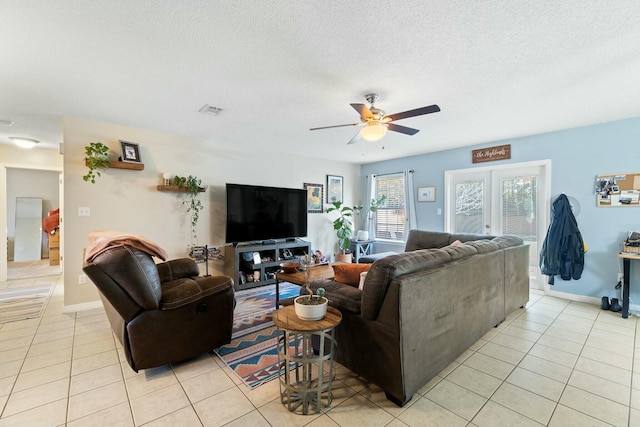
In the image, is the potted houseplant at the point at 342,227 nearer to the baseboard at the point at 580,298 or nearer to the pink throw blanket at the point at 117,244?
the baseboard at the point at 580,298

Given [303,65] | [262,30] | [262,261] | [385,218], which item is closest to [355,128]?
[303,65]

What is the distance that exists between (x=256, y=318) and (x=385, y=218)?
394 cm

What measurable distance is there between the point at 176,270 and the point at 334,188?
396 centimetres

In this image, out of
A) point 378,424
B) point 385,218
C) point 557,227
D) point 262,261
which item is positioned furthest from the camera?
point 385,218

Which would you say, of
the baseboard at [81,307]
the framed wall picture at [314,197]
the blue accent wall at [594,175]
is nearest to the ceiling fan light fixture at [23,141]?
the baseboard at [81,307]

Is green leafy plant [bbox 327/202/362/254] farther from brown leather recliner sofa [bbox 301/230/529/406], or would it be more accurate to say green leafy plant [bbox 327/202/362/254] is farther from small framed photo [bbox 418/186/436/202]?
brown leather recliner sofa [bbox 301/230/529/406]

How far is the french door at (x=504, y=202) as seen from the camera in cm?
411

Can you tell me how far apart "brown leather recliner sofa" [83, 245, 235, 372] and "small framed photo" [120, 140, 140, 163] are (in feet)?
6.90

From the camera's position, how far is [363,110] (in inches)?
94.0

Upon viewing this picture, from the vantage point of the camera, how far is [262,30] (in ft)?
5.74

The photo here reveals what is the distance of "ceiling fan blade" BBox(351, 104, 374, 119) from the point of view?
2314 millimetres

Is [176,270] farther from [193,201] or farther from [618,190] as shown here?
[618,190]

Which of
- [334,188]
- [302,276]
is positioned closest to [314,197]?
[334,188]

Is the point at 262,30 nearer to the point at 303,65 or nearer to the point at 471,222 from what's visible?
the point at 303,65
